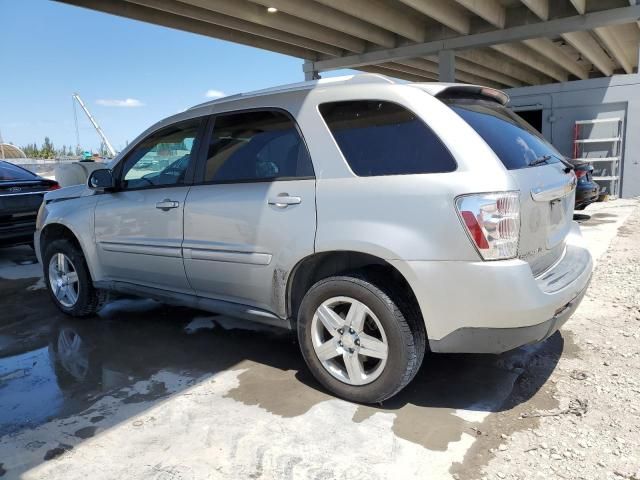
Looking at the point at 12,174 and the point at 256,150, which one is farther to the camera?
the point at 12,174

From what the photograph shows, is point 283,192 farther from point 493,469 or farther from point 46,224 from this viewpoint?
point 46,224

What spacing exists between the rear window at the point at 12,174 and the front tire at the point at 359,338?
6.53 metres

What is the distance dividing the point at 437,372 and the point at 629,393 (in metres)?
1.15

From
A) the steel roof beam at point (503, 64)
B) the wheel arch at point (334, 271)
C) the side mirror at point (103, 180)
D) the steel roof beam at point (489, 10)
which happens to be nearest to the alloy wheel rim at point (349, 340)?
the wheel arch at point (334, 271)

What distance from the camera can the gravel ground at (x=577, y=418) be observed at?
2395 millimetres

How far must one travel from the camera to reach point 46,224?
4.85 meters

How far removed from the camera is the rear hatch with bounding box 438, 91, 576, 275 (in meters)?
2.66

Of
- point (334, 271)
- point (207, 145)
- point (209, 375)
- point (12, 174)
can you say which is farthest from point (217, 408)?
point (12, 174)

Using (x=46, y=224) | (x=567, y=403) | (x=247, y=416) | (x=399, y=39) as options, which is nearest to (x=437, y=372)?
(x=567, y=403)

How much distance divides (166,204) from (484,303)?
2.46 metres

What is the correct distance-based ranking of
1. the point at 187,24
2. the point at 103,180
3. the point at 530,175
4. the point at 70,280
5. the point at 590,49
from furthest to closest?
the point at 590,49 → the point at 187,24 → the point at 70,280 → the point at 103,180 → the point at 530,175

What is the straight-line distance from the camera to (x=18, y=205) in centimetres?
727

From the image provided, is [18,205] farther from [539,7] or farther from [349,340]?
[539,7]

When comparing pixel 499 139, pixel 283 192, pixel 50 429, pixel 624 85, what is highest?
pixel 624 85
